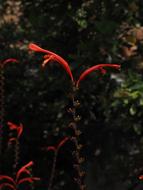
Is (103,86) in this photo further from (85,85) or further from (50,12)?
(50,12)

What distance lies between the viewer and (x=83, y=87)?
670 cm

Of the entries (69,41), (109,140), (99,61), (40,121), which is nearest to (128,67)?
(99,61)

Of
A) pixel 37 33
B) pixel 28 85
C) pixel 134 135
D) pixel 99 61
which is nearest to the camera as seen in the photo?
pixel 99 61

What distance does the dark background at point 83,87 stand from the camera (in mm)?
5812

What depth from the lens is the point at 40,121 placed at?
7.79 metres

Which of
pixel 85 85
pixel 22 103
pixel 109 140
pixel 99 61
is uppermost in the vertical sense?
pixel 99 61

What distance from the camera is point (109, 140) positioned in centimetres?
744

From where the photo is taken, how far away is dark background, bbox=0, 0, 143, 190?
19.1ft

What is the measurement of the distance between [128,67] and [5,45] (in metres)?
2.12

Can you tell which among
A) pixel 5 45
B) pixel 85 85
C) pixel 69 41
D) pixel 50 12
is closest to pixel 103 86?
pixel 85 85

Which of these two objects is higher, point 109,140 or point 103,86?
point 103,86

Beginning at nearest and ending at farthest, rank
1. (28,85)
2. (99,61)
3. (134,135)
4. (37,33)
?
1. (99,61)
2. (37,33)
3. (134,135)
4. (28,85)

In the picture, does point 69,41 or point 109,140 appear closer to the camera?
point 69,41

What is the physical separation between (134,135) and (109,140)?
0.47m
